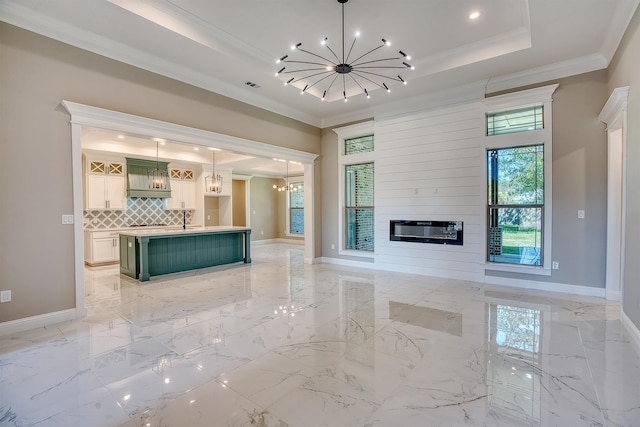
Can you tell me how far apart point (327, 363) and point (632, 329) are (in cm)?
309

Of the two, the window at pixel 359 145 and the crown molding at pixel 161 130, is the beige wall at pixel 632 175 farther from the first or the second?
the crown molding at pixel 161 130

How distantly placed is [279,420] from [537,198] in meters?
5.07

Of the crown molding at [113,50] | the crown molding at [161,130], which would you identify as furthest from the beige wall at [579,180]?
the crown molding at [113,50]

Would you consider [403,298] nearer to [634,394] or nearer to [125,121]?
[634,394]

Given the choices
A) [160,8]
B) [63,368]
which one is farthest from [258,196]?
[63,368]

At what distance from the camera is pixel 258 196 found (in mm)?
11820

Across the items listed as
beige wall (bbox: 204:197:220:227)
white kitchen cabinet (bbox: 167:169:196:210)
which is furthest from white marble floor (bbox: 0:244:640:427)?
beige wall (bbox: 204:197:220:227)

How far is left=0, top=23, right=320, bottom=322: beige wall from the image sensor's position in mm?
3213

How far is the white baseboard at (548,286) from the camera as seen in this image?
440 cm

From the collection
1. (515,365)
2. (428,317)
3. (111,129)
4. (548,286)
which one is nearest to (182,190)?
(111,129)

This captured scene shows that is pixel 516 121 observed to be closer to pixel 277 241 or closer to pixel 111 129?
pixel 111 129

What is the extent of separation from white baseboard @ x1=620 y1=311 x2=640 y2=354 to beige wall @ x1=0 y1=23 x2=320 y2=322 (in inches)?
237

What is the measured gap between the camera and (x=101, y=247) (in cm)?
717

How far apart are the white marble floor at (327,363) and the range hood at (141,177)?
170 inches
